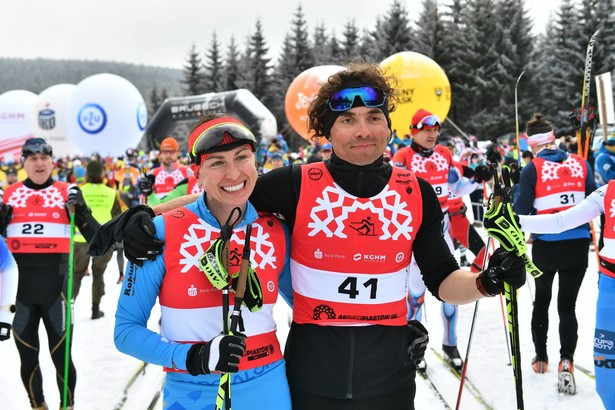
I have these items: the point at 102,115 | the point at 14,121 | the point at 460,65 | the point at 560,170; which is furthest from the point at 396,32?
the point at 560,170

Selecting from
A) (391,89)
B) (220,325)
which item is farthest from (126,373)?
(391,89)

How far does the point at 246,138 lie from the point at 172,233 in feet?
1.50

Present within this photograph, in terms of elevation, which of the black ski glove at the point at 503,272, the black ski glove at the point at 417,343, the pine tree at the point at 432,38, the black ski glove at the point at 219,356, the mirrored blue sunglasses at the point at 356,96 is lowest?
the black ski glove at the point at 417,343

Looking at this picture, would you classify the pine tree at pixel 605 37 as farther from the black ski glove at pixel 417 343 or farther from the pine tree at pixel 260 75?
the black ski glove at pixel 417 343

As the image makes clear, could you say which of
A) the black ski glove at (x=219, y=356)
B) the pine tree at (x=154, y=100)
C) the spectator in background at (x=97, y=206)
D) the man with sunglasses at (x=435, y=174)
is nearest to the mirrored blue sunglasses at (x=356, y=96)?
the black ski glove at (x=219, y=356)

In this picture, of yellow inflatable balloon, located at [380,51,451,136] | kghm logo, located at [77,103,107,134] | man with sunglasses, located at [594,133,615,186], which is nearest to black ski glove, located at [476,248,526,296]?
man with sunglasses, located at [594,133,615,186]

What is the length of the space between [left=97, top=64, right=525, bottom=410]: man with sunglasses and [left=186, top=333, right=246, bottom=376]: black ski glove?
0.44m

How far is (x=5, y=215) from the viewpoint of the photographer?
13.9 ft

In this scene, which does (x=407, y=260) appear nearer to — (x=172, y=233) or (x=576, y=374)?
(x=172, y=233)

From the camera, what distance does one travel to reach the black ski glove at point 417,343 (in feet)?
6.97

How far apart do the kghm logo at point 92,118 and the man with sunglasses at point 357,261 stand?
775 inches

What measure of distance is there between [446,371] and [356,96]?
11.7 ft

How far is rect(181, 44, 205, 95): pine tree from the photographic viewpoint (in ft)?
146

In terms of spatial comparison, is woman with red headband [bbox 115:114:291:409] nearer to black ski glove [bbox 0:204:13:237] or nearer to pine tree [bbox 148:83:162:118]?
black ski glove [bbox 0:204:13:237]
